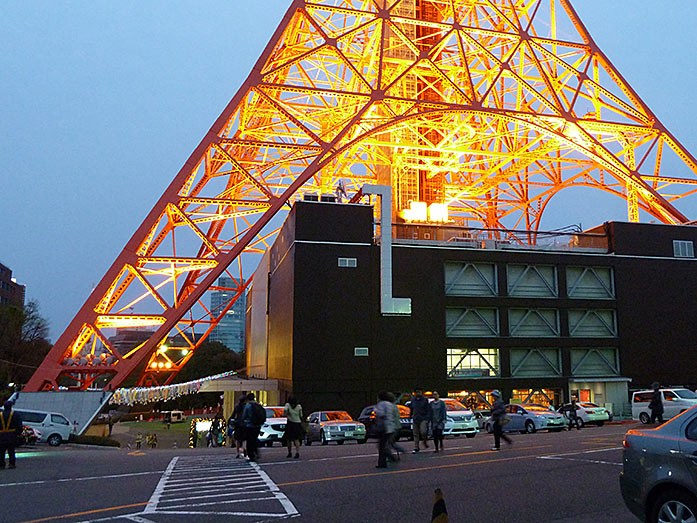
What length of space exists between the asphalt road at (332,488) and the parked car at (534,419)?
34.1 ft

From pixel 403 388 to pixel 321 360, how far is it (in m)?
4.55

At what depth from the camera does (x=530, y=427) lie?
87.5 feet

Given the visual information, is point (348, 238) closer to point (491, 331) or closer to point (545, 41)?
point (491, 331)

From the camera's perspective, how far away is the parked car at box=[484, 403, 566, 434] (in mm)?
26391

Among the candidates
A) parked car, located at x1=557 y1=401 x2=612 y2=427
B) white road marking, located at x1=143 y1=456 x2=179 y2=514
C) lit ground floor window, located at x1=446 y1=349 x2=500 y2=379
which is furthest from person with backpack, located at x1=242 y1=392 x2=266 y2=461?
lit ground floor window, located at x1=446 y1=349 x2=500 y2=379

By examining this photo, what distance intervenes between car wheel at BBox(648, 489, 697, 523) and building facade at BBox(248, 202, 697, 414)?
24646mm

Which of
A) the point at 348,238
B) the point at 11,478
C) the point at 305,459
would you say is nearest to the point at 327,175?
the point at 348,238

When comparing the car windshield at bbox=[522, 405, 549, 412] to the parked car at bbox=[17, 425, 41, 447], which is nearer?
the parked car at bbox=[17, 425, 41, 447]

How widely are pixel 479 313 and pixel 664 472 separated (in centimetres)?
2919

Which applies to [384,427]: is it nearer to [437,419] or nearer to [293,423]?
[293,423]

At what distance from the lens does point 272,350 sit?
4028 cm

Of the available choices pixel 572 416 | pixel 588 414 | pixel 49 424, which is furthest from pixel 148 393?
pixel 588 414

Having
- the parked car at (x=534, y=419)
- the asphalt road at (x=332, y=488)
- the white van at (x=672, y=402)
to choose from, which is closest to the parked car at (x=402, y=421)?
the parked car at (x=534, y=419)

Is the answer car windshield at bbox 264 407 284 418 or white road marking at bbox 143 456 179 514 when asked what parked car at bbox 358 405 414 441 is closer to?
car windshield at bbox 264 407 284 418
